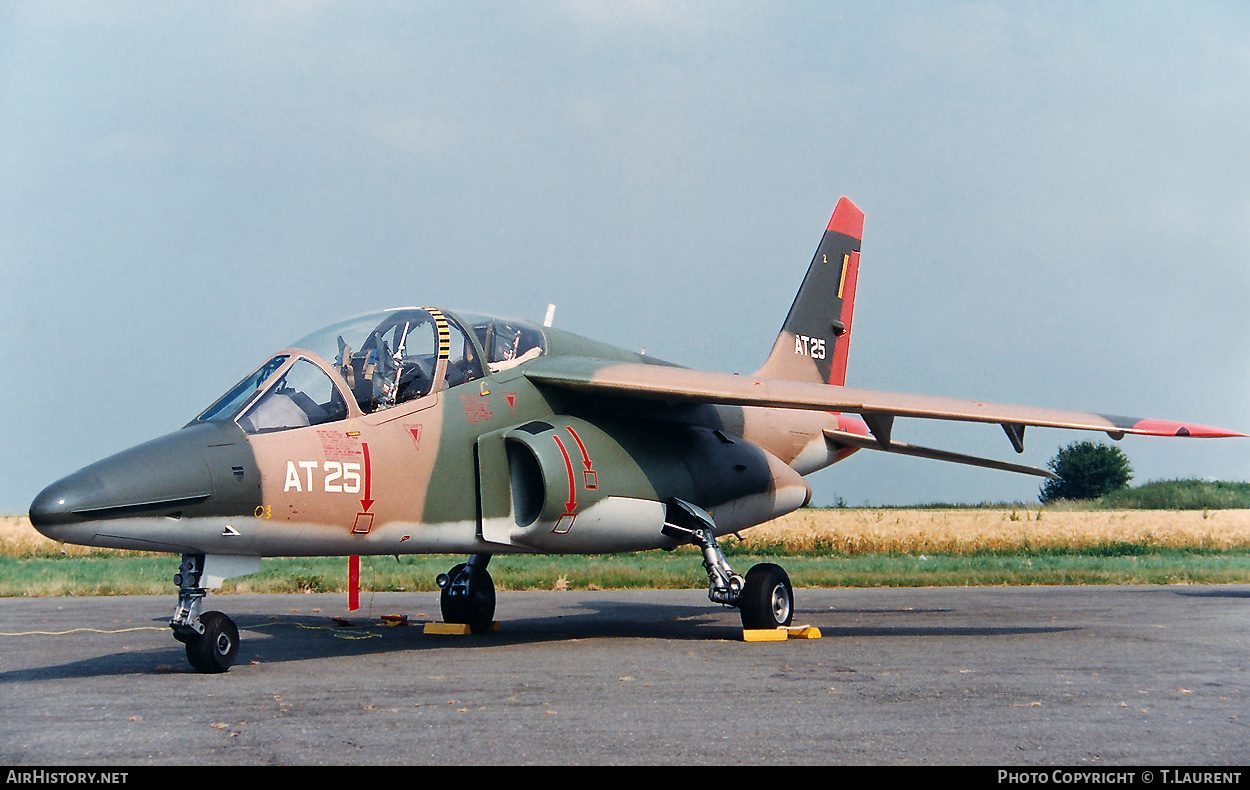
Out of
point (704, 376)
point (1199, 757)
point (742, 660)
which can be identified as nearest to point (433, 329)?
point (704, 376)

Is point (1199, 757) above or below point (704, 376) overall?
below

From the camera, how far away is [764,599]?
453 inches

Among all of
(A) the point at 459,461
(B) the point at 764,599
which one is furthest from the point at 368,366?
(B) the point at 764,599

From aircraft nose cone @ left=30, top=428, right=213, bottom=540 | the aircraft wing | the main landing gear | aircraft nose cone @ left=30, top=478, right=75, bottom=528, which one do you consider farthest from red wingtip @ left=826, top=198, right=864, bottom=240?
aircraft nose cone @ left=30, top=478, right=75, bottom=528

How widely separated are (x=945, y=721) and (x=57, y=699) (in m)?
5.88

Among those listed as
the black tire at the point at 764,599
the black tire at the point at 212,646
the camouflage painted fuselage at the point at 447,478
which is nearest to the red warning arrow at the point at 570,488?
the camouflage painted fuselage at the point at 447,478

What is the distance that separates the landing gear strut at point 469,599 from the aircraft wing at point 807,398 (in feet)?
8.95

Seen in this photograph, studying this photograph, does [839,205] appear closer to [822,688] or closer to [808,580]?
[808,580]

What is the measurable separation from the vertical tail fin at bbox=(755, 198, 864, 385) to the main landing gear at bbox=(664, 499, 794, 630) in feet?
13.6

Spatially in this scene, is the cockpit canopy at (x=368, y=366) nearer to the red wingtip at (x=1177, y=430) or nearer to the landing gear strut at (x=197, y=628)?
the landing gear strut at (x=197, y=628)

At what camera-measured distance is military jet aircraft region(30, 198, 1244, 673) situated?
26.9 feet

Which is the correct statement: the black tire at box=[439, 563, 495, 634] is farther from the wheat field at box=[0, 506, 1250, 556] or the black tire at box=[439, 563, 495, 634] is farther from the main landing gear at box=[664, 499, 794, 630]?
the wheat field at box=[0, 506, 1250, 556]

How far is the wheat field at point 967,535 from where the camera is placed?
103ft
